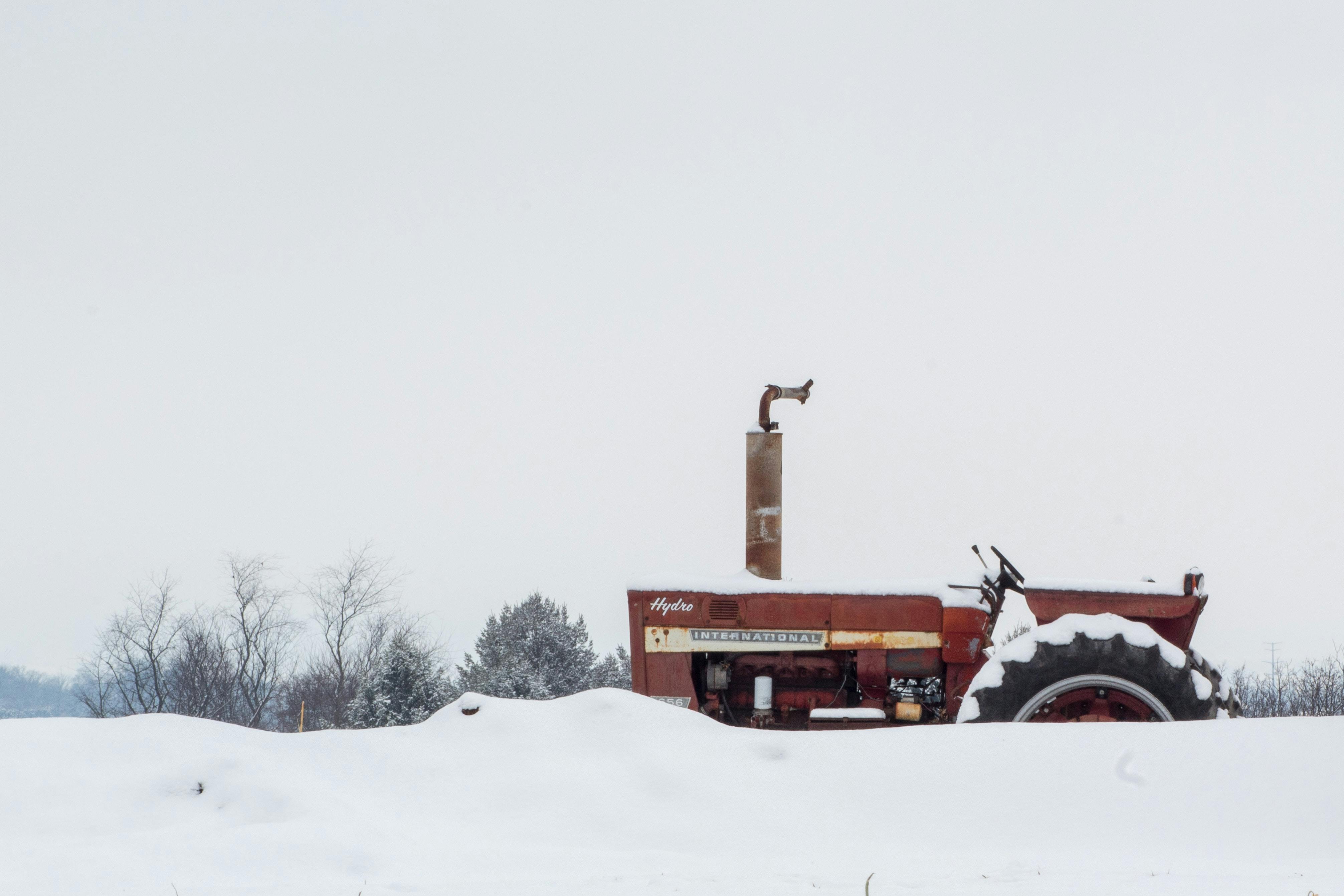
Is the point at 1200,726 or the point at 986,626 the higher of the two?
the point at 986,626

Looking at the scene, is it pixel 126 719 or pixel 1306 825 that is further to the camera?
pixel 126 719

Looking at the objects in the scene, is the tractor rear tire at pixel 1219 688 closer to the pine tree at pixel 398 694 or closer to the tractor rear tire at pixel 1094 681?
the tractor rear tire at pixel 1094 681

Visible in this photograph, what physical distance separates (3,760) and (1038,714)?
5.65 m

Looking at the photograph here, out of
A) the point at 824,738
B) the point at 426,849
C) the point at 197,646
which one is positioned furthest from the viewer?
the point at 197,646

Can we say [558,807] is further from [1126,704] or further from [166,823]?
[1126,704]

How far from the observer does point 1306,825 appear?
498 cm

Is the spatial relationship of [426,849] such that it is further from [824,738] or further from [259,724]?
Result: [259,724]

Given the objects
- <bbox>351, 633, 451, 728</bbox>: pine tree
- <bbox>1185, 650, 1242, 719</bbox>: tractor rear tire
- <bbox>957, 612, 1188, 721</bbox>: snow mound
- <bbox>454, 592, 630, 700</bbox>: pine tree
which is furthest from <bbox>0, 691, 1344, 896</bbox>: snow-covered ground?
<bbox>454, 592, 630, 700</bbox>: pine tree

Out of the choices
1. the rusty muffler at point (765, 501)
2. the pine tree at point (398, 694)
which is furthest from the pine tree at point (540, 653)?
the rusty muffler at point (765, 501)

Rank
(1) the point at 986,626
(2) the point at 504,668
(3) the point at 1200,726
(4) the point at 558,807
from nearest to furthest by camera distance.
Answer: (4) the point at 558,807, (3) the point at 1200,726, (1) the point at 986,626, (2) the point at 504,668

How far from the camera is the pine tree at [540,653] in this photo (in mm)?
36375

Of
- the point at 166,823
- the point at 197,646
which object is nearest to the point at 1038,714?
the point at 166,823

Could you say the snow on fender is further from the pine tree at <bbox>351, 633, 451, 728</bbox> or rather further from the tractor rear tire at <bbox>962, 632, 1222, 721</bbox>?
the pine tree at <bbox>351, 633, 451, 728</bbox>

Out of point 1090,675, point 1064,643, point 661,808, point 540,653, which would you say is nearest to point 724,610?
point 1064,643
